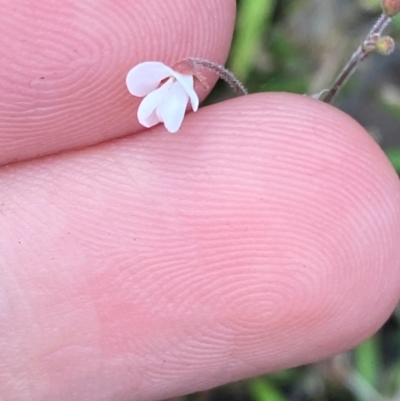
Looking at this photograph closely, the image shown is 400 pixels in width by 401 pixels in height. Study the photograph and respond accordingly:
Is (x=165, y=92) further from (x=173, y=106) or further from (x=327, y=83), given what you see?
(x=327, y=83)

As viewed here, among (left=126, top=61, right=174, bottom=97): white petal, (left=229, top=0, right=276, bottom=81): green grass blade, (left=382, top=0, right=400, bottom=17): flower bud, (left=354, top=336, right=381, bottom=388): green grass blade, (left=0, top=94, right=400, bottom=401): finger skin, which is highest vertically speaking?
(left=382, top=0, right=400, bottom=17): flower bud

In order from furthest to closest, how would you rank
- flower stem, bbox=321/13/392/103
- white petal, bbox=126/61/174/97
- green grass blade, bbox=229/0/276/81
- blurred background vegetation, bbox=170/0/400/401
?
blurred background vegetation, bbox=170/0/400/401 < green grass blade, bbox=229/0/276/81 < flower stem, bbox=321/13/392/103 < white petal, bbox=126/61/174/97

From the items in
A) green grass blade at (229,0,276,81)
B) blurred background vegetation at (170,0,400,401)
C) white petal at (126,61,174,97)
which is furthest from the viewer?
blurred background vegetation at (170,0,400,401)

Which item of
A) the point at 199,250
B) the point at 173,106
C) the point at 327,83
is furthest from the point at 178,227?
the point at 327,83

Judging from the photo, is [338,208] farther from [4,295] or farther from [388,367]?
[388,367]

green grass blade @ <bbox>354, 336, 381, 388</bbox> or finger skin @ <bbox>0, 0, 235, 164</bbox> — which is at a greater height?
finger skin @ <bbox>0, 0, 235, 164</bbox>

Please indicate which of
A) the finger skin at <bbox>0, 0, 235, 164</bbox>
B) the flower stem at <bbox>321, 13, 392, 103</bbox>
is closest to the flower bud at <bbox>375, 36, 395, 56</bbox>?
the flower stem at <bbox>321, 13, 392, 103</bbox>

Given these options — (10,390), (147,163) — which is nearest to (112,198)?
(147,163)

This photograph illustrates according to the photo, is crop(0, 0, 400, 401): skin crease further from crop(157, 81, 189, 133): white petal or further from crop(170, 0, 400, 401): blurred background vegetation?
crop(170, 0, 400, 401): blurred background vegetation
